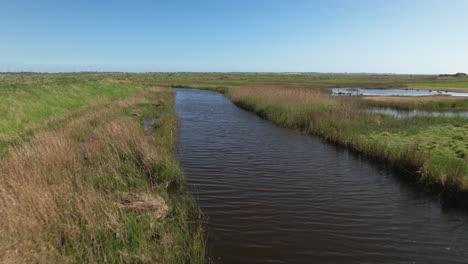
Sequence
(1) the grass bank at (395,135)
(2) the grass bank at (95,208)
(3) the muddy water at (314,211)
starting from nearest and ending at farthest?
1. (2) the grass bank at (95,208)
2. (3) the muddy water at (314,211)
3. (1) the grass bank at (395,135)

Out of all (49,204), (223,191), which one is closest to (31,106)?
(223,191)

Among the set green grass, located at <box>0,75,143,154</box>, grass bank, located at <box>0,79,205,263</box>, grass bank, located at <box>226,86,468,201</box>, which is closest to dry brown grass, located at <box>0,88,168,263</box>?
grass bank, located at <box>0,79,205,263</box>

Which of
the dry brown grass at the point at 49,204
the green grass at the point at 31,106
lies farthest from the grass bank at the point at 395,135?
the green grass at the point at 31,106

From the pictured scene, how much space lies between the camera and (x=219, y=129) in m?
22.0

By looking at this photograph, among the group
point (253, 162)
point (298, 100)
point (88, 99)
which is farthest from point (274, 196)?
point (88, 99)

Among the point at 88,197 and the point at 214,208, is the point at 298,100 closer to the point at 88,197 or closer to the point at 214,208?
the point at 214,208

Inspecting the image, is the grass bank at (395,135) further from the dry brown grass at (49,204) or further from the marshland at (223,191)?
the dry brown grass at (49,204)

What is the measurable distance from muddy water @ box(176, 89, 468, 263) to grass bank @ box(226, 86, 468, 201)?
803 millimetres

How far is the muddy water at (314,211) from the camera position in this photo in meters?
6.84

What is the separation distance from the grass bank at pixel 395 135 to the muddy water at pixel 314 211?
31.6 inches

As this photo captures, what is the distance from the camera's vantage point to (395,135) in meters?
16.5

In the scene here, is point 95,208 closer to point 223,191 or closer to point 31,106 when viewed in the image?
point 223,191

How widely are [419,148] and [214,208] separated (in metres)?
9.00

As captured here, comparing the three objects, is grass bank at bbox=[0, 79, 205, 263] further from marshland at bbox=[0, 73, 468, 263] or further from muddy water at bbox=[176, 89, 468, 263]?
muddy water at bbox=[176, 89, 468, 263]
